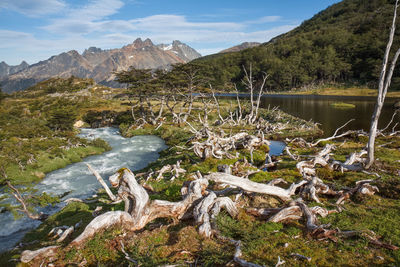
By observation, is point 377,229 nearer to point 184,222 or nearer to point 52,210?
point 184,222

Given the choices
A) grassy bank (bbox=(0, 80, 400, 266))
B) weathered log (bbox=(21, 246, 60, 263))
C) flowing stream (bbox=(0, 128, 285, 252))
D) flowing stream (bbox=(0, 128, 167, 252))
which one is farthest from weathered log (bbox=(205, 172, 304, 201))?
flowing stream (bbox=(0, 128, 167, 252))

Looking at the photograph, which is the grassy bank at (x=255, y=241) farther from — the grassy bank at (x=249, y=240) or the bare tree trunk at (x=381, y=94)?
the bare tree trunk at (x=381, y=94)

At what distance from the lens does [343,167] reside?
15.2m

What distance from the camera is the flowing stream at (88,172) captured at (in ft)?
44.0

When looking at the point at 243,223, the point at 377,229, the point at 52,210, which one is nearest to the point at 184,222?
the point at 243,223

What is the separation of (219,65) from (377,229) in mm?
195313

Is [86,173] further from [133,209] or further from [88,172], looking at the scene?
[133,209]

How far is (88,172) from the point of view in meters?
23.3

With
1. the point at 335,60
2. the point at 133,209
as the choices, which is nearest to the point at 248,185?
the point at 133,209

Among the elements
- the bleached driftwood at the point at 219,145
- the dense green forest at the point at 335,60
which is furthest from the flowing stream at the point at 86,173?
the dense green forest at the point at 335,60

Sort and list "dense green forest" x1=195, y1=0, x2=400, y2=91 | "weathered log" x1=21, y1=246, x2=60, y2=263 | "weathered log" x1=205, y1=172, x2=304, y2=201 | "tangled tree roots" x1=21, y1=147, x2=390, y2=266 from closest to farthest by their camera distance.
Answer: "weathered log" x1=21, y1=246, x2=60, y2=263, "tangled tree roots" x1=21, y1=147, x2=390, y2=266, "weathered log" x1=205, y1=172, x2=304, y2=201, "dense green forest" x1=195, y1=0, x2=400, y2=91

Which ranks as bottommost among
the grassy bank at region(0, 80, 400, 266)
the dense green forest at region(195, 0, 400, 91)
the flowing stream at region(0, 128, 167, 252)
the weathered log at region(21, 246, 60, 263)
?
the flowing stream at region(0, 128, 167, 252)

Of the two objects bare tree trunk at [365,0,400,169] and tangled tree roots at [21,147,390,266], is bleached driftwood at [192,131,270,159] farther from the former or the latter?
tangled tree roots at [21,147,390,266]

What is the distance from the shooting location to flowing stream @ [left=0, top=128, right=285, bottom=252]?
13.4 m
